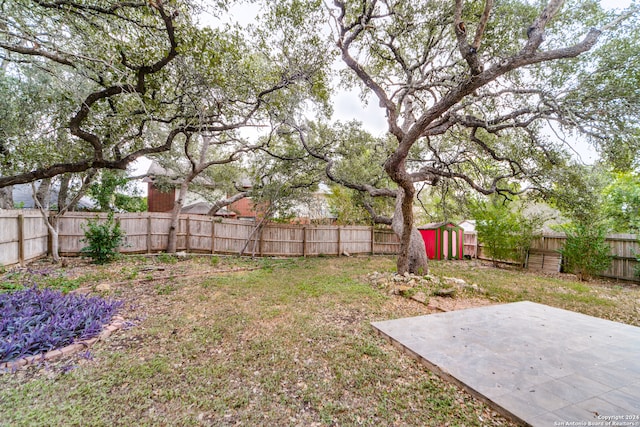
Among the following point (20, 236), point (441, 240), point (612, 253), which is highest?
point (20, 236)

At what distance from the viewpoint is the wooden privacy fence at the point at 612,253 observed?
22.9 feet

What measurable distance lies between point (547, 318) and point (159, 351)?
503 centimetres

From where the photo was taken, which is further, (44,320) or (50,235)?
(50,235)

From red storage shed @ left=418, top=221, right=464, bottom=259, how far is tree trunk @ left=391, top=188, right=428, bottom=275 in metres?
4.46

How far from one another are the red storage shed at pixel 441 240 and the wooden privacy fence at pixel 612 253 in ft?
3.91

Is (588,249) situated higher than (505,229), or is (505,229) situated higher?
(505,229)

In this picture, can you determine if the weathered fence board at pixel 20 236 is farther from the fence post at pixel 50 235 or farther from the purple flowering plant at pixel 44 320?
the purple flowering plant at pixel 44 320

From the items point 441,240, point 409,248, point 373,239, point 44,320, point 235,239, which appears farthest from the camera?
point 373,239

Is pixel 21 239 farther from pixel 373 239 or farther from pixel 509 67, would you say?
pixel 373 239

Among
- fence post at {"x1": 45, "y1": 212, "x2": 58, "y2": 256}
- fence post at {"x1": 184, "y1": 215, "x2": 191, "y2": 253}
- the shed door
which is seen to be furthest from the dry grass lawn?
the shed door

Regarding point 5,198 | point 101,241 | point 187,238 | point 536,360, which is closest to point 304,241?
point 187,238

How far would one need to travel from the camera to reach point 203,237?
9.43m

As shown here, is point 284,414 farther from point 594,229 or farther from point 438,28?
point 594,229

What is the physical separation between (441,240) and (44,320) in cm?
1143
